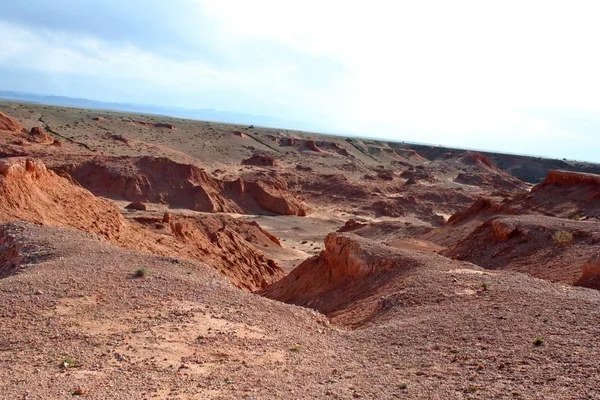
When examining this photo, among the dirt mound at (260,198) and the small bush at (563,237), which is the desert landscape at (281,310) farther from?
the dirt mound at (260,198)

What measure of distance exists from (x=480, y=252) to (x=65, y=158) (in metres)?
30.4

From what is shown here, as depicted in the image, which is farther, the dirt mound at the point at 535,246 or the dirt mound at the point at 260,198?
the dirt mound at the point at 260,198

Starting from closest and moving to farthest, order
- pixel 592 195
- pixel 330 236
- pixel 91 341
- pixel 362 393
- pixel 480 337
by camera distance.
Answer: pixel 362 393 → pixel 91 341 → pixel 480 337 → pixel 330 236 → pixel 592 195

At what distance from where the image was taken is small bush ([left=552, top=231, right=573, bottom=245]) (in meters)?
17.4

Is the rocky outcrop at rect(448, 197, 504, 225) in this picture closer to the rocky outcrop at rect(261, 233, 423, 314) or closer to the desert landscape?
the desert landscape

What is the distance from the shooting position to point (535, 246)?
58.7 ft

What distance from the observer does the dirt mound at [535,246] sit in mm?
15953

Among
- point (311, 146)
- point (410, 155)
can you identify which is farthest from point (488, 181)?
Result: point (410, 155)

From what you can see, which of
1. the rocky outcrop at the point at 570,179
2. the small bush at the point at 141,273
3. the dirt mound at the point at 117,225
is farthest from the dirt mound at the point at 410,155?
the small bush at the point at 141,273

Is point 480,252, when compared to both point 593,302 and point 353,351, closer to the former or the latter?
point 593,302

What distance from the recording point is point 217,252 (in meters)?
21.7

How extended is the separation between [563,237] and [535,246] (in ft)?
2.95

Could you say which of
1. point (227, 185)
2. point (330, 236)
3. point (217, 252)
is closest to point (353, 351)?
point (330, 236)

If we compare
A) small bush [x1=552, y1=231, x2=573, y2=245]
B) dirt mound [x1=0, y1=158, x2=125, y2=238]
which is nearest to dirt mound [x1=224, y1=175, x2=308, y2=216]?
dirt mound [x1=0, y1=158, x2=125, y2=238]
